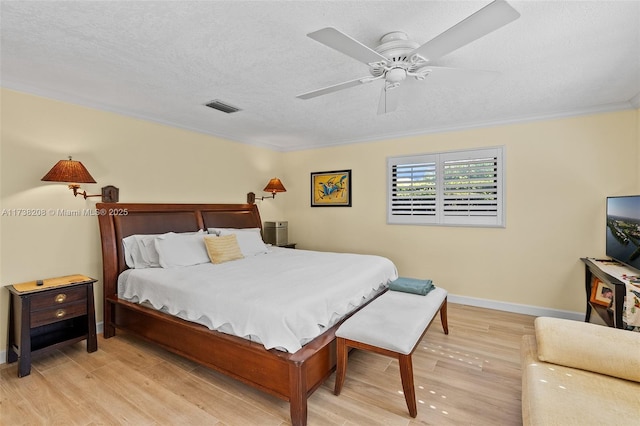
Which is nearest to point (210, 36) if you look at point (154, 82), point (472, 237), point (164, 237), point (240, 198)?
point (154, 82)

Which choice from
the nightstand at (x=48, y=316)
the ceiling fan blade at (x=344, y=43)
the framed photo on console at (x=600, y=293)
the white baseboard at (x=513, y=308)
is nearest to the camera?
the ceiling fan blade at (x=344, y=43)

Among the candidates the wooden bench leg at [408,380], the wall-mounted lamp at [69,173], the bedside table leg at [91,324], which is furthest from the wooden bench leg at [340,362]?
the wall-mounted lamp at [69,173]

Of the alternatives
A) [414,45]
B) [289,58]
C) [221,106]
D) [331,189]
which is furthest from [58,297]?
[331,189]

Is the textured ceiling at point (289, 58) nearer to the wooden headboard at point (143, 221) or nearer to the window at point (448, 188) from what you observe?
the window at point (448, 188)

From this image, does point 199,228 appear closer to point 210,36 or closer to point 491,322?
point 210,36

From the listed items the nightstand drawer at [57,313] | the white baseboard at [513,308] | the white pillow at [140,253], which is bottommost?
the white baseboard at [513,308]

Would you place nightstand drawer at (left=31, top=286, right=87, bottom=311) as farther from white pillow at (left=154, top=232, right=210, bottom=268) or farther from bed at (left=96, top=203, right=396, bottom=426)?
white pillow at (left=154, top=232, right=210, bottom=268)

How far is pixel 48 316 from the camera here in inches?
102

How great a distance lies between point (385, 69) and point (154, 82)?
2033mm

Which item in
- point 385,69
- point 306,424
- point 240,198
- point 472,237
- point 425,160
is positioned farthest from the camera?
point 240,198

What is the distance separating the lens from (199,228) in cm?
411

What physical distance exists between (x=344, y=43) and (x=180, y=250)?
2708mm

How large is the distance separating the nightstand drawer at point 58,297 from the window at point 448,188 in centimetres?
382

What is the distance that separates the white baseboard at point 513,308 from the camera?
353 centimetres
